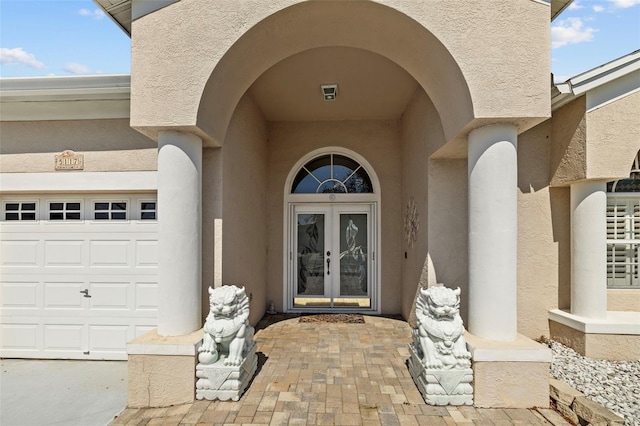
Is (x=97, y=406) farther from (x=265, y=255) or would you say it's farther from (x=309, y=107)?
(x=309, y=107)

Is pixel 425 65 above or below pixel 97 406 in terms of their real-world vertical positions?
above

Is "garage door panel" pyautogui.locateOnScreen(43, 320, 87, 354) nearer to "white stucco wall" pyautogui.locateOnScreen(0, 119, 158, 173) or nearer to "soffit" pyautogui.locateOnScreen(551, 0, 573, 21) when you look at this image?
"white stucco wall" pyautogui.locateOnScreen(0, 119, 158, 173)

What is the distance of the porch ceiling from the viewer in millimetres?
5344

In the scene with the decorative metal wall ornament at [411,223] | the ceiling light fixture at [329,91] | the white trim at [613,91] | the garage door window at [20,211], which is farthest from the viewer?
the decorative metal wall ornament at [411,223]

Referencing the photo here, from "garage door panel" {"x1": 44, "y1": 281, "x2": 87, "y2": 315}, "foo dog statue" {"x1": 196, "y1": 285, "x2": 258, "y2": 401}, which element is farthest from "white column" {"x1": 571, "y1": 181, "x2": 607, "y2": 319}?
"garage door panel" {"x1": 44, "y1": 281, "x2": 87, "y2": 315}

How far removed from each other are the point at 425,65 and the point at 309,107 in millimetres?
3157

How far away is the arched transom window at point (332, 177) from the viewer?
807 cm

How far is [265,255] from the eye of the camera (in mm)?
7805

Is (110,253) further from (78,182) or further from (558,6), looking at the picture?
(558,6)

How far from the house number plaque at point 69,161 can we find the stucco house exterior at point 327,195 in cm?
3

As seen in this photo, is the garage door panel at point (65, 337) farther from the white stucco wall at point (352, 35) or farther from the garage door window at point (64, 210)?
the white stucco wall at point (352, 35)

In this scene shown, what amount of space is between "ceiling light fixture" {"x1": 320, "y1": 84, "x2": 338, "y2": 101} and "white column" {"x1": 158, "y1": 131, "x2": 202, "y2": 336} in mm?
2928

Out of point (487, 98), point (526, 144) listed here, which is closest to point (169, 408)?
point (487, 98)

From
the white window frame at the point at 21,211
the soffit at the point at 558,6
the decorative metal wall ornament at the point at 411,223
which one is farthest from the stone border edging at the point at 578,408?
the white window frame at the point at 21,211
